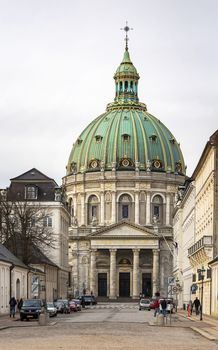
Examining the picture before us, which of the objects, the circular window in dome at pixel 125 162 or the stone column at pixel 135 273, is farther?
the circular window in dome at pixel 125 162

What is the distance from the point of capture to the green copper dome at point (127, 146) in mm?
182625

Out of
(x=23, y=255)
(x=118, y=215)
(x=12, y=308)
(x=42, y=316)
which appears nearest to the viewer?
(x=42, y=316)

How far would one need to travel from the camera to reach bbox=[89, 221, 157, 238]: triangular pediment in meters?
168

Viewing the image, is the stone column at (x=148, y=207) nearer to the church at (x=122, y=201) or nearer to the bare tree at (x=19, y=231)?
the church at (x=122, y=201)

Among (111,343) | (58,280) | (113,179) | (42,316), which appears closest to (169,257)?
(113,179)

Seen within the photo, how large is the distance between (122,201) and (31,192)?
59.1 meters

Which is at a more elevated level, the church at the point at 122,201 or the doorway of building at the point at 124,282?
the church at the point at 122,201

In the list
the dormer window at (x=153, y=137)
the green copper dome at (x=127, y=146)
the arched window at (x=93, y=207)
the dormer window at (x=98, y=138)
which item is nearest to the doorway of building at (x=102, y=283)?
the arched window at (x=93, y=207)

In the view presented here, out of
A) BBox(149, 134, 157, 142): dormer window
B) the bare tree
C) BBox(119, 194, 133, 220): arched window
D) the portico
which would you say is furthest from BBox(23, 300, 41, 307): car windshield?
BBox(149, 134, 157, 142): dormer window

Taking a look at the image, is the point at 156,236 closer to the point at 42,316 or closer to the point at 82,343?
the point at 42,316

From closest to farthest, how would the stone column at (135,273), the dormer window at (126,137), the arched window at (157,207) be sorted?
the stone column at (135,273), the arched window at (157,207), the dormer window at (126,137)

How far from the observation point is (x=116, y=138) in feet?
604

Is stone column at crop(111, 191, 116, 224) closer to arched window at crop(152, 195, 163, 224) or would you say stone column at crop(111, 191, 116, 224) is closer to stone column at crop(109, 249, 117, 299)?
arched window at crop(152, 195, 163, 224)

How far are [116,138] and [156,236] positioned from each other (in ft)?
83.1
